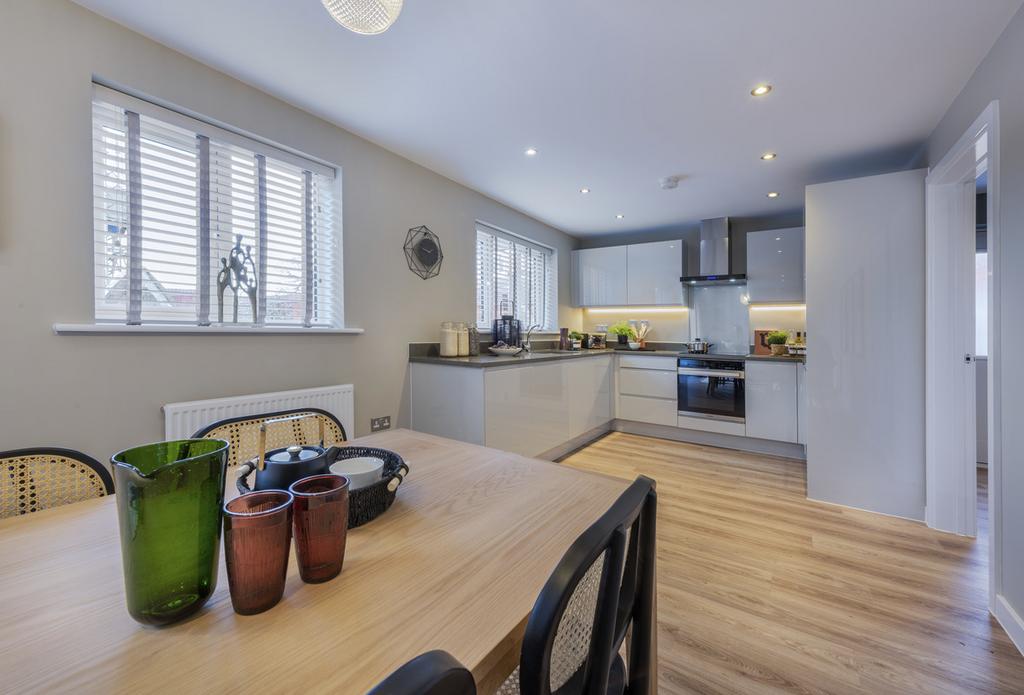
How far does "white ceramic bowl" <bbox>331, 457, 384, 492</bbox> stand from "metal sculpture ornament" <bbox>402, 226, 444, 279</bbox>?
7.13ft

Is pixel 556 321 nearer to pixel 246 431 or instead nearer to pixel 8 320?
pixel 246 431

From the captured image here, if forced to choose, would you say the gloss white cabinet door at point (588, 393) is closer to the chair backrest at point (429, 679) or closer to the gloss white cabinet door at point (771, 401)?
the gloss white cabinet door at point (771, 401)

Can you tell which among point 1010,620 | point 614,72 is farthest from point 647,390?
point 614,72

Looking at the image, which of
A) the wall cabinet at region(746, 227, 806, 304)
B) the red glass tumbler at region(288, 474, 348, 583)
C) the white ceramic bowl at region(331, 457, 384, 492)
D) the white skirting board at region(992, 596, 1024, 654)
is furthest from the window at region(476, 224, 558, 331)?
the white skirting board at region(992, 596, 1024, 654)

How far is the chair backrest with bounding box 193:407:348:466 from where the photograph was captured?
1.44m

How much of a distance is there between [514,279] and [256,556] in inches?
155

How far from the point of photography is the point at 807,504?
2803 mm

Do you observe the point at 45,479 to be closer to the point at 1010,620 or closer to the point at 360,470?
the point at 360,470

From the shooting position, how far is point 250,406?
208 cm

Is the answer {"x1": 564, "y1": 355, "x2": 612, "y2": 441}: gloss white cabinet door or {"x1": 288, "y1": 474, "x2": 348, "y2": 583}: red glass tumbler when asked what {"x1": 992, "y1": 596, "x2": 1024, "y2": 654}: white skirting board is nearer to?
{"x1": 288, "y1": 474, "x2": 348, "y2": 583}: red glass tumbler

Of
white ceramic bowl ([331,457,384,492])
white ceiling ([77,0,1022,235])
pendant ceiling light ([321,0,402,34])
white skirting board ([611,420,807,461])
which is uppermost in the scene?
white ceiling ([77,0,1022,235])

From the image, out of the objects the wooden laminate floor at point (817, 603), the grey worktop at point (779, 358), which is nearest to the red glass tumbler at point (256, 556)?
the wooden laminate floor at point (817, 603)

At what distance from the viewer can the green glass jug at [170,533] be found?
0.51m

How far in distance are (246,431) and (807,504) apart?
323cm
